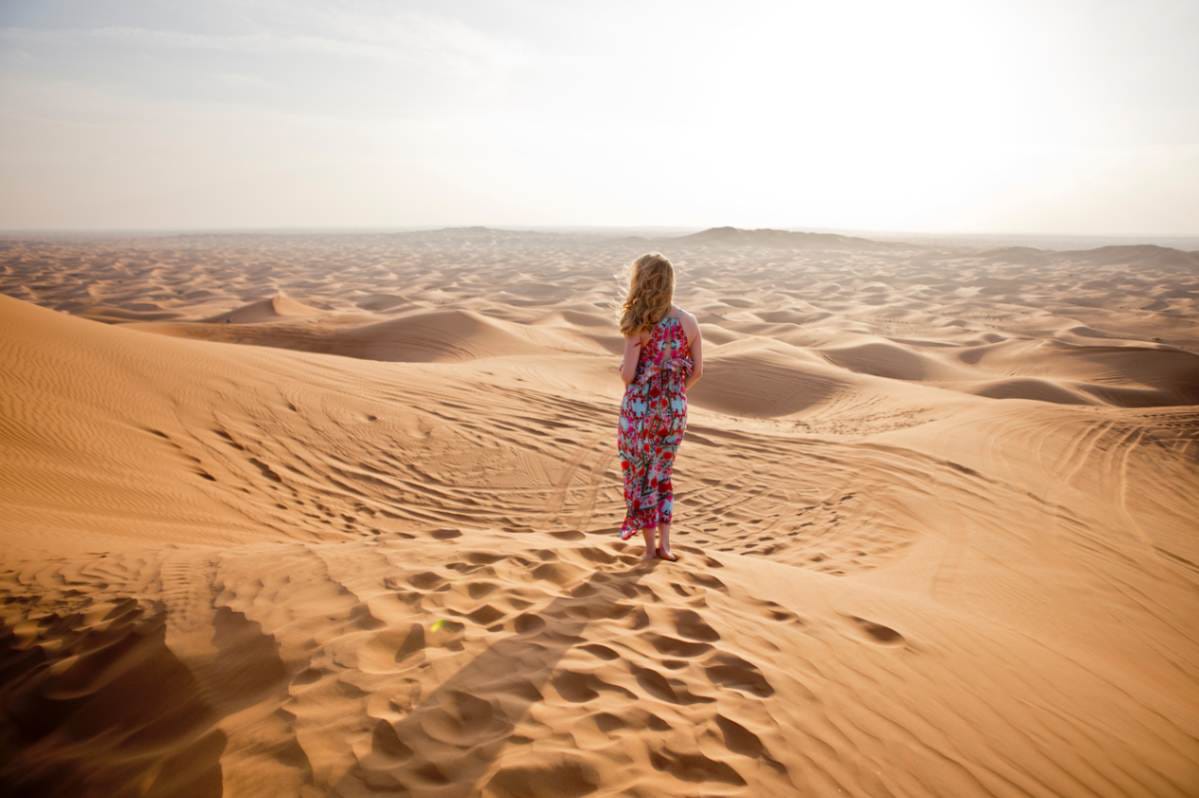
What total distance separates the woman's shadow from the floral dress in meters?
0.90

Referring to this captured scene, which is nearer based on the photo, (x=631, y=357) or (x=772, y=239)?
(x=631, y=357)

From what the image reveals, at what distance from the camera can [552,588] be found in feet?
11.0

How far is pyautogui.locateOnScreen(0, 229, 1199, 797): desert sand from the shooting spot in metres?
2.14

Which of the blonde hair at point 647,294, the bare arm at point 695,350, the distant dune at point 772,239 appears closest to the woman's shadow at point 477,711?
the bare arm at point 695,350

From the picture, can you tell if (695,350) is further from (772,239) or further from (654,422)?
(772,239)

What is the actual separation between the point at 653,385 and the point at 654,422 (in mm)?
242

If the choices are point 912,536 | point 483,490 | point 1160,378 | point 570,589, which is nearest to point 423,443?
point 483,490

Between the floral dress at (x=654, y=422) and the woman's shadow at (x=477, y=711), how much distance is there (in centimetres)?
→ 90

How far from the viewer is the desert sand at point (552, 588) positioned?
2.14 m

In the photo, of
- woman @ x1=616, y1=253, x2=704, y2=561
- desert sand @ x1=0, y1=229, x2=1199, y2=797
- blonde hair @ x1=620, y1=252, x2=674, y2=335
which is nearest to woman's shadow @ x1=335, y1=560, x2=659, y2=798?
desert sand @ x1=0, y1=229, x2=1199, y2=797

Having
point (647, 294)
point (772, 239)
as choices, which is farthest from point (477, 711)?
point (772, 239)

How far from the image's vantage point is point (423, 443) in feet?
24.2

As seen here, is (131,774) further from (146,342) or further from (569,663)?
(146,342)

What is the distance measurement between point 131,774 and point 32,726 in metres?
0.69
